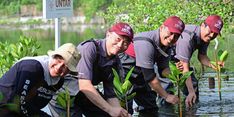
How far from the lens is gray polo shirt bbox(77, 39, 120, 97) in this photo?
6727mm

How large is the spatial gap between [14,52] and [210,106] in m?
3.57

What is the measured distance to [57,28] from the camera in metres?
10.3

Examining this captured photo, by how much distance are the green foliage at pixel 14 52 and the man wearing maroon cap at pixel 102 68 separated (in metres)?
1.72

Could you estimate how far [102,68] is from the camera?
694 centimetres

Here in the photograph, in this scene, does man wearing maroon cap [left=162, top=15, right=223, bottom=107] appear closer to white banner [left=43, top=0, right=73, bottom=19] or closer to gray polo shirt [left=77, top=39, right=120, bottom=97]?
gray polo shirt [left=77, top=39, right=120, bottom=97]

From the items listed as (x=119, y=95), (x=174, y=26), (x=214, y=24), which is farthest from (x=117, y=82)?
(x=214, y=24)

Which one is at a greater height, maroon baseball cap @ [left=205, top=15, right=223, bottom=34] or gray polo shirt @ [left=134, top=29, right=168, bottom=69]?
maroon baseball cap @ [left=205, top=15, right=223, bottom=34]

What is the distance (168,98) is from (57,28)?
3213 millimetres

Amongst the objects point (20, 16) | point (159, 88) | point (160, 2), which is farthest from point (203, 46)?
point (20, 16)

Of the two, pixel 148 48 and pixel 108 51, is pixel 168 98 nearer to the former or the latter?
pixel 148 48

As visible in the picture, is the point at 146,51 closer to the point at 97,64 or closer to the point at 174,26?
the point at 174,26

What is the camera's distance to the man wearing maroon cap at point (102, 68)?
654 cm

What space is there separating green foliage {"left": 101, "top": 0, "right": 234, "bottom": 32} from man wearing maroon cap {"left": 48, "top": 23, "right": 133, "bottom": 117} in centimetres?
901

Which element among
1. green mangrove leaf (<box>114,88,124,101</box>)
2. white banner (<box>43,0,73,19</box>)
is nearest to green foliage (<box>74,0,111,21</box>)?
white banner (<box>43,0,73,19</box>)
